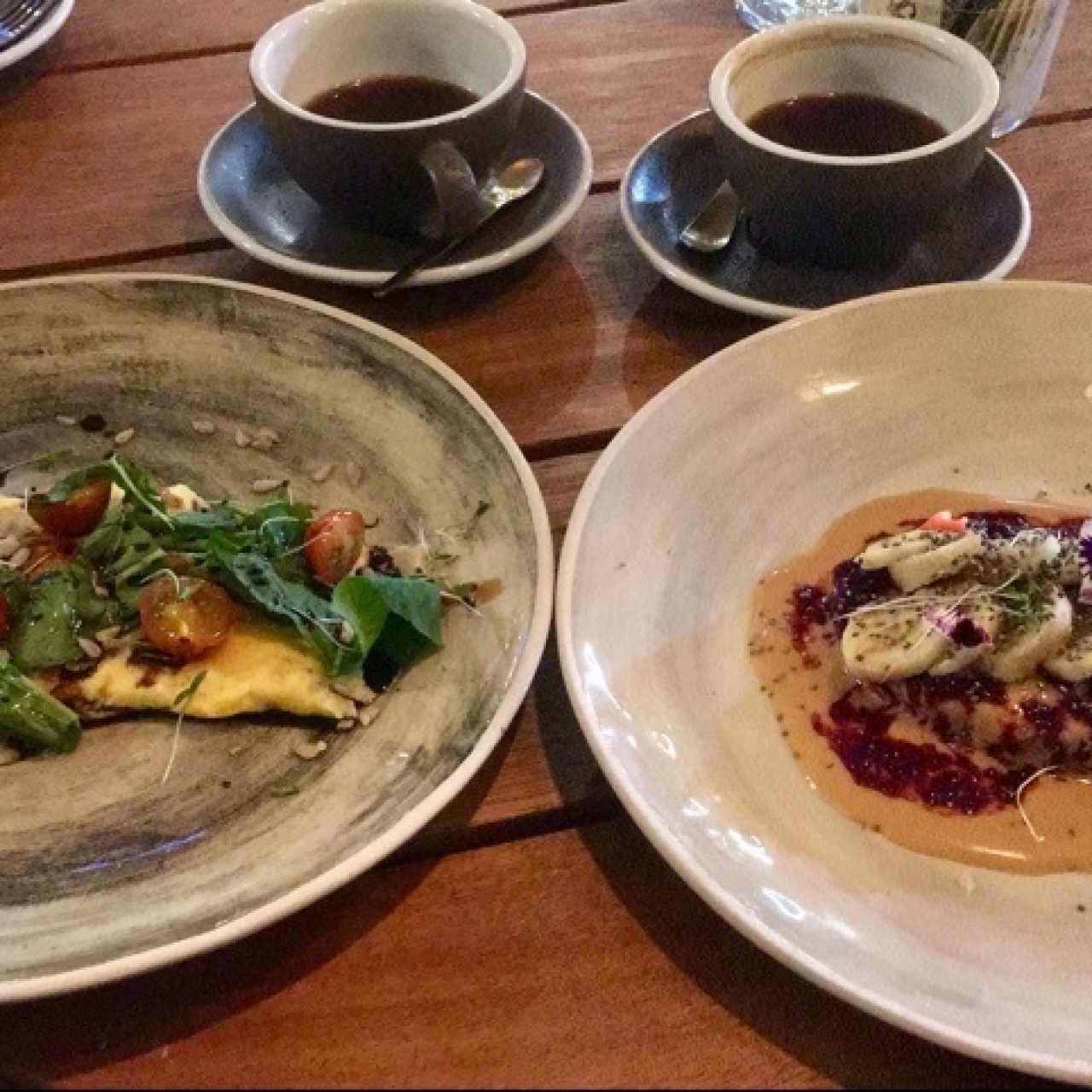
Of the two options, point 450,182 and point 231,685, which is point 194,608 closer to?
point 231,685

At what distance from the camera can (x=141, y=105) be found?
1.43 m

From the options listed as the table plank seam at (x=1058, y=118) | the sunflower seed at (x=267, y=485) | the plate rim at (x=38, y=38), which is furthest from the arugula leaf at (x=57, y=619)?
the table plank seam at (x=1058, y=118)

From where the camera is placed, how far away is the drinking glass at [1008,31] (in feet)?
4.05

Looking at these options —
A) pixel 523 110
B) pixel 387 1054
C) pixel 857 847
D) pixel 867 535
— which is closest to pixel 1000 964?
pixel 857 847

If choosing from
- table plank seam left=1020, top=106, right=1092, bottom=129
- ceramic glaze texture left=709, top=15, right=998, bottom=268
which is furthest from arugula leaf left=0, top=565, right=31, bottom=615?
table plank seam left=1020, top=106, right=1092, bottom=129

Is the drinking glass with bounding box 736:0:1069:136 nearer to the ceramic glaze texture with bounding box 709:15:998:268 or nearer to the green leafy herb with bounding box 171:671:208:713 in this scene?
the ceramic glaze texture with bounding box 709:15:998:268

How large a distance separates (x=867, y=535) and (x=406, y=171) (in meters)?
0.51

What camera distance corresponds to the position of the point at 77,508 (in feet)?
2.92

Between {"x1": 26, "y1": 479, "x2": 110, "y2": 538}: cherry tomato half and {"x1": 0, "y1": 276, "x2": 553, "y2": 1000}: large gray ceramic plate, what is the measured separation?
0.09m

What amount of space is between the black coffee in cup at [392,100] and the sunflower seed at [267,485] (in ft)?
1.35

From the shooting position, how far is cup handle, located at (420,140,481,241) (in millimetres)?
1048

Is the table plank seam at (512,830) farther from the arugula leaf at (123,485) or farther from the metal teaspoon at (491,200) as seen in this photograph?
the metal teaspoon at (491,200)

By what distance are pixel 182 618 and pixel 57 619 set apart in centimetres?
9

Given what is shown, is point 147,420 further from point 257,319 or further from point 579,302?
point 579,302
